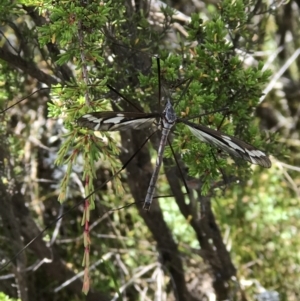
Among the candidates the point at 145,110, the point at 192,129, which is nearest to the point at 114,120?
the point at 192,129

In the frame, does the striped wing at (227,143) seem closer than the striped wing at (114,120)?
No

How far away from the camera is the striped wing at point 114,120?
0.96 meters

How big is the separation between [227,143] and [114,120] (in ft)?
0.85

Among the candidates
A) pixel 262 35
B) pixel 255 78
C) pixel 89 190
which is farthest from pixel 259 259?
pixel 89 190

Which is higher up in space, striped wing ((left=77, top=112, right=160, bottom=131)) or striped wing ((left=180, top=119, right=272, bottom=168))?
striped wing ((left=77, top=112, right=160, bottom=131))

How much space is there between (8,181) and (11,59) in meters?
0.43

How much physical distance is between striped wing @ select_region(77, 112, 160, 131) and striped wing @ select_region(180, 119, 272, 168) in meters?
0.09

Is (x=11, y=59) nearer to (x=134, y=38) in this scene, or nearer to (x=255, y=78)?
(x=134, y=38)

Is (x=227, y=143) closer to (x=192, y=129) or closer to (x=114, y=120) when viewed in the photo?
(x=192, y=129)

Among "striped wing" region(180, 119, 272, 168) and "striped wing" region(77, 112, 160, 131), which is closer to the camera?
"striped wing" region(77, 112, 160, 131)

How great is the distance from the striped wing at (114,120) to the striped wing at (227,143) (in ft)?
0.31

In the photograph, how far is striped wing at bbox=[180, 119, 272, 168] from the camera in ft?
3.52

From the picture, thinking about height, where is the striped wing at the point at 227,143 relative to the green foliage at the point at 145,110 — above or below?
below

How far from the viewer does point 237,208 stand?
2391mm
